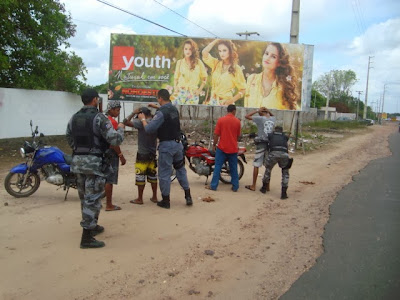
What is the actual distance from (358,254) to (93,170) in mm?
3320

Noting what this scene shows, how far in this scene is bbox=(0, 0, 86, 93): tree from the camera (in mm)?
12766

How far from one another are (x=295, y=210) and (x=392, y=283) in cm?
293

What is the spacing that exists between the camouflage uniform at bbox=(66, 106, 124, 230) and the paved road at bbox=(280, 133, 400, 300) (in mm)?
2393

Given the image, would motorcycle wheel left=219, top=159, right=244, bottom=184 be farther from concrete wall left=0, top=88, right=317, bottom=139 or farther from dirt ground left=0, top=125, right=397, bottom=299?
concrete wall left=0, top=88, right=317, bottom=139

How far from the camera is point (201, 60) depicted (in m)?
14.7

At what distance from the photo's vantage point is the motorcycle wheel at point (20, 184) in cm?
673

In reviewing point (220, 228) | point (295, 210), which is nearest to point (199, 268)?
point (220, 228)

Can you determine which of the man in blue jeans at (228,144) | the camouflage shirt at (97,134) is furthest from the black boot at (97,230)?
the man in blue jeans at (228,144)

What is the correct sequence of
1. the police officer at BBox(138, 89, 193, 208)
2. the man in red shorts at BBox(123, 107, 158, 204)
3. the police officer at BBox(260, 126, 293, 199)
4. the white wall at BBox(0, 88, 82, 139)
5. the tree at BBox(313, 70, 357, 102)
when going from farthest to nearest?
the tree at BBox(313, 70, 357, 102), the white wall at BBox(0, 88, 82, 139), the police officer at BBox(260, 126, 293, 199), the man in red shorts at BBox(123, 107, 158, 204), the police officer at BBox(138, 89, 193, 208)

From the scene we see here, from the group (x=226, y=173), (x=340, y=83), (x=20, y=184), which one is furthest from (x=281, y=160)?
(x=340, y=83)

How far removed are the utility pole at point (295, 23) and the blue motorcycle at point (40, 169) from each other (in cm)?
1204

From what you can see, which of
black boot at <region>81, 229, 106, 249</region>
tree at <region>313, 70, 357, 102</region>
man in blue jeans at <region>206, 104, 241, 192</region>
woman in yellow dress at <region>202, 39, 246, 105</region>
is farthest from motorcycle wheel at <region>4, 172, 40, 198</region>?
tree at <region>313, 70, 357, 102</region>

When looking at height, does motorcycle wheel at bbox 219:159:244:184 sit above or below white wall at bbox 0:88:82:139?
below

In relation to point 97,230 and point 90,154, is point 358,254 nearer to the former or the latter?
point 97,230
